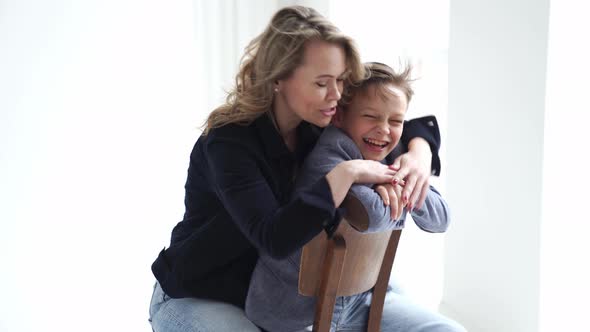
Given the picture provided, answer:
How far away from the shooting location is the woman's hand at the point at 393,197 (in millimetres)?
1249

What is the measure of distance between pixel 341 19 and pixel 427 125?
5.63 ft

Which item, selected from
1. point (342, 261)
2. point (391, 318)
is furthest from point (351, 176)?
point (391, 318)

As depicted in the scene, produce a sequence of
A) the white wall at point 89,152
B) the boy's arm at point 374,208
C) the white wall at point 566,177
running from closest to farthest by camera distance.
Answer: the boy's arm at point 374,208, the white wall at point 566,177, the white wall at point 89,152

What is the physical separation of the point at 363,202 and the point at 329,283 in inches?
7.0

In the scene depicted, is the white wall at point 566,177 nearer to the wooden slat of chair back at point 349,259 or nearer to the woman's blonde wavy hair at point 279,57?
the woman's blonde wavy hair at point 279,57

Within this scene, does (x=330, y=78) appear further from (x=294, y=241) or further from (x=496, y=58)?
(x=496, y=58)

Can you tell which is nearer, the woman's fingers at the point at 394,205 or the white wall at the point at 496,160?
the woman's fingers at the point at 394,205

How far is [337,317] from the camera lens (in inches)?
55.8

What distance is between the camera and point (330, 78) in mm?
1463

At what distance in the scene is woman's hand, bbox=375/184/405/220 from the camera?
1249 millimetres

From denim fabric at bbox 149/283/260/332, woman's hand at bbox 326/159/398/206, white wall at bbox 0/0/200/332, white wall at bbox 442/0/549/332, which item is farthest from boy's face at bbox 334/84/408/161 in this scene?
white wall at bbox 0/0/200/332

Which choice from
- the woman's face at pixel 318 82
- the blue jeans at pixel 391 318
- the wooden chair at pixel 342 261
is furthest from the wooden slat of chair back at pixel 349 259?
the woman's face at pixel 318 82

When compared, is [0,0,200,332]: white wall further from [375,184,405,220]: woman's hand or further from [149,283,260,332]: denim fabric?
[375,184,405,220]: woman's hand

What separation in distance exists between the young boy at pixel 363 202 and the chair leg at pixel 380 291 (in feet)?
0.09
